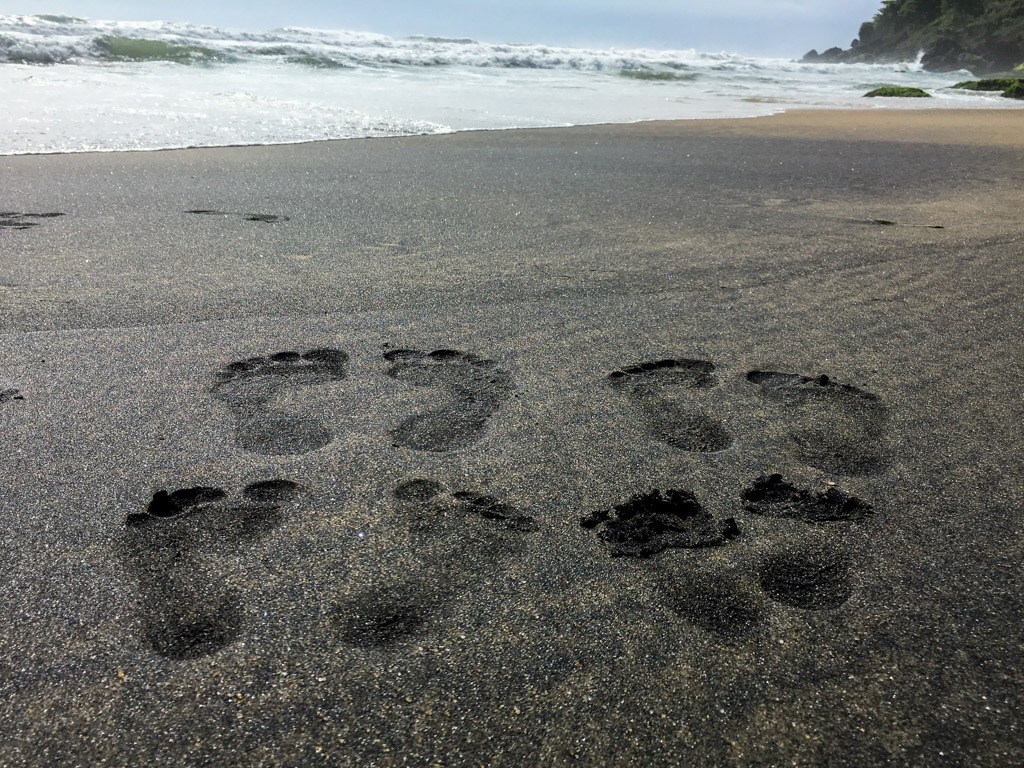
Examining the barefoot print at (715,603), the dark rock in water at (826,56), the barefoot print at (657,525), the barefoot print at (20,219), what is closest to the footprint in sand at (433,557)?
the barefoot print at (657,525)

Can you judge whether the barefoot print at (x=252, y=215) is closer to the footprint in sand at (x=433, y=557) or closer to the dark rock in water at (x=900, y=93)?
the footprint in sand at (x=433, y=557)

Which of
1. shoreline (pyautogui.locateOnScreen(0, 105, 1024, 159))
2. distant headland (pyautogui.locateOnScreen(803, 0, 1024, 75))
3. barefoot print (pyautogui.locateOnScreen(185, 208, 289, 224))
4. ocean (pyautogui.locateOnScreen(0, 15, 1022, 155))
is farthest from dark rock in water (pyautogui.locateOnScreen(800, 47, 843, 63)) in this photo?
barefoot print (pyautogui.locateOnScreen(185, 208, 289, 224))

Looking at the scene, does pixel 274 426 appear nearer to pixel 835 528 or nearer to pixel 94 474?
pixel 94 474

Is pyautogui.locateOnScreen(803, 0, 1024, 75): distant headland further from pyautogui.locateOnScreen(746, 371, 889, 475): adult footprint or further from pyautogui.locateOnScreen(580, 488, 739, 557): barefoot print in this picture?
pyautogui.locateOnScreen(580, 488, 739, 557): barefoot print

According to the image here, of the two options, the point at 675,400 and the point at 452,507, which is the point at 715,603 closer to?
the point at 452,507

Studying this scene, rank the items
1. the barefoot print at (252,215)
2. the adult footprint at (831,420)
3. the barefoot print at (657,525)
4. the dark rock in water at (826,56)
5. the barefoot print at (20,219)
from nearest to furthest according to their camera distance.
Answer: the barefoot print at (657,525)
the adult footprint at (831,420)
the barefoot print at (20,219)
the barefoot print at (252,215)
the dark rock in water at (826,56)

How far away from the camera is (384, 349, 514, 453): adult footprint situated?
1.86 m

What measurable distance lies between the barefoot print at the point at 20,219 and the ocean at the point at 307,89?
1.99 metres

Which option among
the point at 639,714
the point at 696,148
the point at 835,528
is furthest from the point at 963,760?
the point at 696,148

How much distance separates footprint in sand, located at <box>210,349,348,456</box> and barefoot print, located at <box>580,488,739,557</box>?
69 cm

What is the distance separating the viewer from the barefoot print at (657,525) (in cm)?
148

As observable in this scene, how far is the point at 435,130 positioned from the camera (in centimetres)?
701

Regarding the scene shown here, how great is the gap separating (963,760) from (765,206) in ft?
11.6

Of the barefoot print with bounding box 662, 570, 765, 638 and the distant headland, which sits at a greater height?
the distant headland
